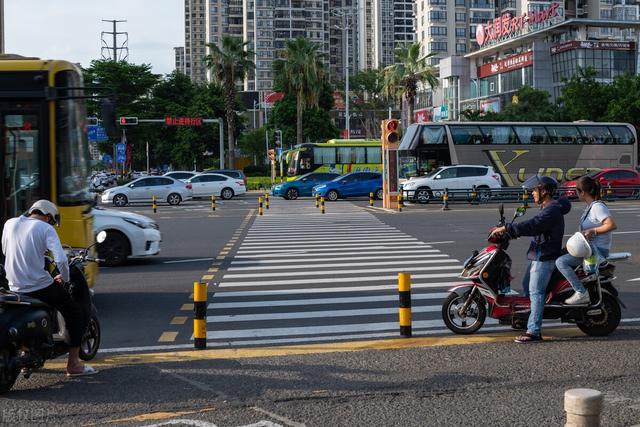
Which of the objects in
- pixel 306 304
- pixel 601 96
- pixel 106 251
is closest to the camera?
pixel 306 304

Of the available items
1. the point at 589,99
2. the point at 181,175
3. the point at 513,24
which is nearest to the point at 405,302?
the point at 181,175

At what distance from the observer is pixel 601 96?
59844mm

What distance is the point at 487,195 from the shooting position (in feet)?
125

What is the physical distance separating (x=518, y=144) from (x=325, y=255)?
2887 centimetres

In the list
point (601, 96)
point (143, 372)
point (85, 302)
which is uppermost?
point (601, 96)

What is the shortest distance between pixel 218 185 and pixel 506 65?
49004 millimetres

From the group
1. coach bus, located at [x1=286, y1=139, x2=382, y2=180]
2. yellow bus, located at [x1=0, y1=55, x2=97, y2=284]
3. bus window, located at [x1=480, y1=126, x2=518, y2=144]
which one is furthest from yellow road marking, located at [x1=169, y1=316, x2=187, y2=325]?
coach bus, located at [x1=286, y1=139, x2=382, y2=180]

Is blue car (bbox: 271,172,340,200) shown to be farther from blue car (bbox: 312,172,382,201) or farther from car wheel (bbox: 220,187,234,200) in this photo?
car wheel (bbox: 220,187,234,200)

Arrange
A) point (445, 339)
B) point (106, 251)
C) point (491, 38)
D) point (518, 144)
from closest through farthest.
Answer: point (445, 339), point (106, 251), point (518, 144), point (491, 38)

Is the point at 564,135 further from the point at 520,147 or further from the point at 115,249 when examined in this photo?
the point at 115,249

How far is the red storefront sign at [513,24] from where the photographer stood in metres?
81.9

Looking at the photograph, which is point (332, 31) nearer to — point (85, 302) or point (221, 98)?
point (221, 98)

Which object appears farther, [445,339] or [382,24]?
[382,24]

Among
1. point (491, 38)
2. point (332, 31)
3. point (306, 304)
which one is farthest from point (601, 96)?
point (332, 31)
